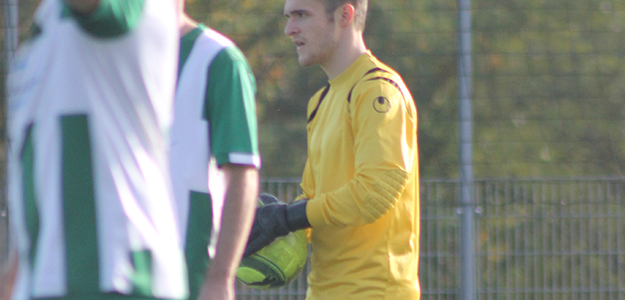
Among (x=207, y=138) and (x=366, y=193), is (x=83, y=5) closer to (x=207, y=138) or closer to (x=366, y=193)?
(x=207, y=138)

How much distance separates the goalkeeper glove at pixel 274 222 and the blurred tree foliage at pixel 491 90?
12.7 ft

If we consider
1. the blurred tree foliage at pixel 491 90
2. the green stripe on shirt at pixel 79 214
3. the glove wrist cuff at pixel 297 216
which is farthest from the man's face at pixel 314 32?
the blurred tree foliage at pixel 491 90

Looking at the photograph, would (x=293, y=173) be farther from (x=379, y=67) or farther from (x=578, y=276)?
(x=379, y=67)

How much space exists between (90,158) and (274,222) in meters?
1.20

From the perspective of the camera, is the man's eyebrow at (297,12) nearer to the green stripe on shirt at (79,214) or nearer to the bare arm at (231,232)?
the bare arm at (231,232)

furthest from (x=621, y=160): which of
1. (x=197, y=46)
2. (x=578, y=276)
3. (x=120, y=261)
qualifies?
(x=120, y=261)

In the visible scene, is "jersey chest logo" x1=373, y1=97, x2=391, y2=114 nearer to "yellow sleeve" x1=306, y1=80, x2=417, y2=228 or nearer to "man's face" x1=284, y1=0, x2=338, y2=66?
"yellow sleeve" x1=306, y1=80, x2=417, y2=228

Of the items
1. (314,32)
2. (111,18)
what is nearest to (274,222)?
(314,32)

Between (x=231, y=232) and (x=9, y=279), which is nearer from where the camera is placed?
(x=9, y=279)

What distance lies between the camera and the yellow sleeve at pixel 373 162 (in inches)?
91.4

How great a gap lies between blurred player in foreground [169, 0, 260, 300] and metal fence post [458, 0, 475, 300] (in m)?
2.52

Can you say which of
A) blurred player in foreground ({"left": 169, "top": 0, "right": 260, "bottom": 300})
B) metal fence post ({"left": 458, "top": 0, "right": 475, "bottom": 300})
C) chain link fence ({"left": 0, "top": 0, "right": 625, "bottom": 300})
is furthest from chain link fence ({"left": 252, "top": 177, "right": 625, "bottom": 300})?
blurred player in foreground ({"left": 169, "top": 0, "right": 260, "bottom": 300})

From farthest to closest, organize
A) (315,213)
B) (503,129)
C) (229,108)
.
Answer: (503,129), (315,213), (229,108)

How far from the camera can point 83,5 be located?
130cm
